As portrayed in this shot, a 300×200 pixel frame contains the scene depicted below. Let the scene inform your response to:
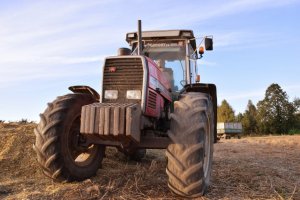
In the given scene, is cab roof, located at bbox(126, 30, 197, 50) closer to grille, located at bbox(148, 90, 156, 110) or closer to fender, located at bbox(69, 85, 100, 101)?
fender, located at bbox(69, 85, 100, 101)

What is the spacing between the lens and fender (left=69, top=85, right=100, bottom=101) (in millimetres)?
6715

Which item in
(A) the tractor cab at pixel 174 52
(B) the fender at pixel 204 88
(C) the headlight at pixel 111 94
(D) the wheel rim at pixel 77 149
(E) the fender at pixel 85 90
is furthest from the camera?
(A) the tractor cab at pixel 174 52

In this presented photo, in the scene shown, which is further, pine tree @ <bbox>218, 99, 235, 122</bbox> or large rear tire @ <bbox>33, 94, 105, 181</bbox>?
pine tree @ <bbox>218, 99, 235, 122</bbox>

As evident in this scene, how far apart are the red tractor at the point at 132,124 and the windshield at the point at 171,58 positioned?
0.03 m

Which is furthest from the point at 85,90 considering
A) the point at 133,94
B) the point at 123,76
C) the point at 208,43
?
the point at 208,43

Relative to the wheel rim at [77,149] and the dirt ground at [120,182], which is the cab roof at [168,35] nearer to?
the dirt ground at [120,182]

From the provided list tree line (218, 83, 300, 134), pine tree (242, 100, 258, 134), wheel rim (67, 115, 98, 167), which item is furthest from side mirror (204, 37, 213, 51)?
pine tree (242, 100, 258, 134)

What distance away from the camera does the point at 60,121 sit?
233 inches

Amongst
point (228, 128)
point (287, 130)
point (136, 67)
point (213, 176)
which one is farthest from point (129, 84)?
point (287, 130)

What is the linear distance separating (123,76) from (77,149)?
1.42 metres

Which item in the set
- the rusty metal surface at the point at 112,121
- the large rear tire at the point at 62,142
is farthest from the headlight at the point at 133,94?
the large rear tire at the point at 62,142

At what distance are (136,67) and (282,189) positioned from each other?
2.80m

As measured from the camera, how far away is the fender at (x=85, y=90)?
6715 mm

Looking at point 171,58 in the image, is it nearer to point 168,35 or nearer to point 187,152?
point 168,35
